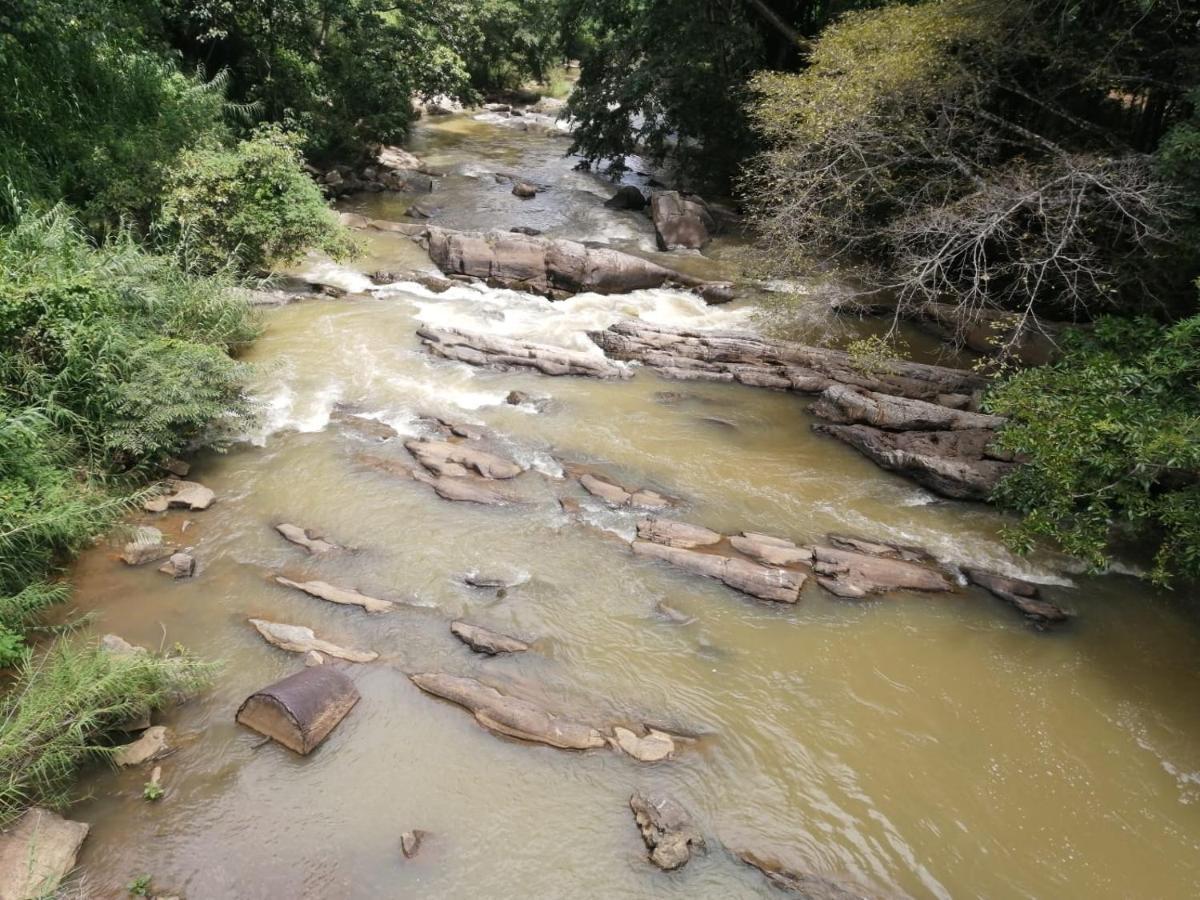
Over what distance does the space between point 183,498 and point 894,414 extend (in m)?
10.2

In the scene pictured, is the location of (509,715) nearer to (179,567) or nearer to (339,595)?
(339,595)

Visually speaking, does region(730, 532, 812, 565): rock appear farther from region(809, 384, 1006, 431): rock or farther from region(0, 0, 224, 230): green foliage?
region(0, 0, 224, 230): green foliage

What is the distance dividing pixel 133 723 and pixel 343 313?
376 inches

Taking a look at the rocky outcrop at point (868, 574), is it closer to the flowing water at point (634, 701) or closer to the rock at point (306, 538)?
the flowing water at point (634, 701)

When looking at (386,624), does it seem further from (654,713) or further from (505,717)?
(654,713)

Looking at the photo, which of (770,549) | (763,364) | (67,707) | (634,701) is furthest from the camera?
(763,364)

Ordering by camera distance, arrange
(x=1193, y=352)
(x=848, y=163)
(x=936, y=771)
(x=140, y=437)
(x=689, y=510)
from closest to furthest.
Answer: (x=936, y=771)
(x=1193, y=352)
(x=140, y=437)
(x=689, y=510)
(x=848, y=163)

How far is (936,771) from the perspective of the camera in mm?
5906

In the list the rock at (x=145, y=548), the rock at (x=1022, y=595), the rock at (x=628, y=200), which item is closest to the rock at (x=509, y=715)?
the rock at (x=145, y=548)

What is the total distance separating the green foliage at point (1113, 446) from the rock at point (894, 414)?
7.33ft

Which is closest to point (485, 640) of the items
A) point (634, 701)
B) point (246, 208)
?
point (634, 701)

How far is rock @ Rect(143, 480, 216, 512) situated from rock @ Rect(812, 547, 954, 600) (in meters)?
7.42

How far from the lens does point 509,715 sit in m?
5.96

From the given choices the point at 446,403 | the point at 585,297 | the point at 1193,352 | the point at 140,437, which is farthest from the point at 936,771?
the point at 585,297
